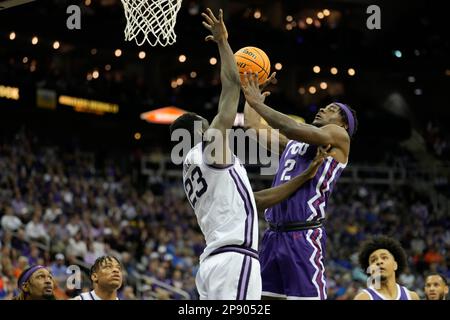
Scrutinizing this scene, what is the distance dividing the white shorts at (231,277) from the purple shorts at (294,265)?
66 centimetres

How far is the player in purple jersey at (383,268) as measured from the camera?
7.43 m

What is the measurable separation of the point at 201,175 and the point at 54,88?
49.1 feet

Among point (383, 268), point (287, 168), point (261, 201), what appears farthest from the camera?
point (383, 268)

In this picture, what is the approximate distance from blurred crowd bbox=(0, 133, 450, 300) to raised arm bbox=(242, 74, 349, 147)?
775 centimetres

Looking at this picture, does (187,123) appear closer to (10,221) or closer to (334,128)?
(334,128)

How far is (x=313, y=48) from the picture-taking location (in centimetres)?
2345

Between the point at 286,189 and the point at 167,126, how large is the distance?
1598cm

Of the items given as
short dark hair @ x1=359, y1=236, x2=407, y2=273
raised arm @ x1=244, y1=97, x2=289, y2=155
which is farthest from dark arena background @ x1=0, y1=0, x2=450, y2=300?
raised arm @ x1=244, y1=97, x2=289, y2=155

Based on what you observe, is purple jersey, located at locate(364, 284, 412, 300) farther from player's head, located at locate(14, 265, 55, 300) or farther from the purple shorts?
player's head, located at locate(14, 265, 55, 300)

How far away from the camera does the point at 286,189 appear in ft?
21.9

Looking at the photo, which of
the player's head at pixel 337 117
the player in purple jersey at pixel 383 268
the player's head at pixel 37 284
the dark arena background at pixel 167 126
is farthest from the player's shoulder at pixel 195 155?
the dark arena background at pixel 167 126

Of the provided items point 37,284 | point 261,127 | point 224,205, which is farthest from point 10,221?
point 224,205
